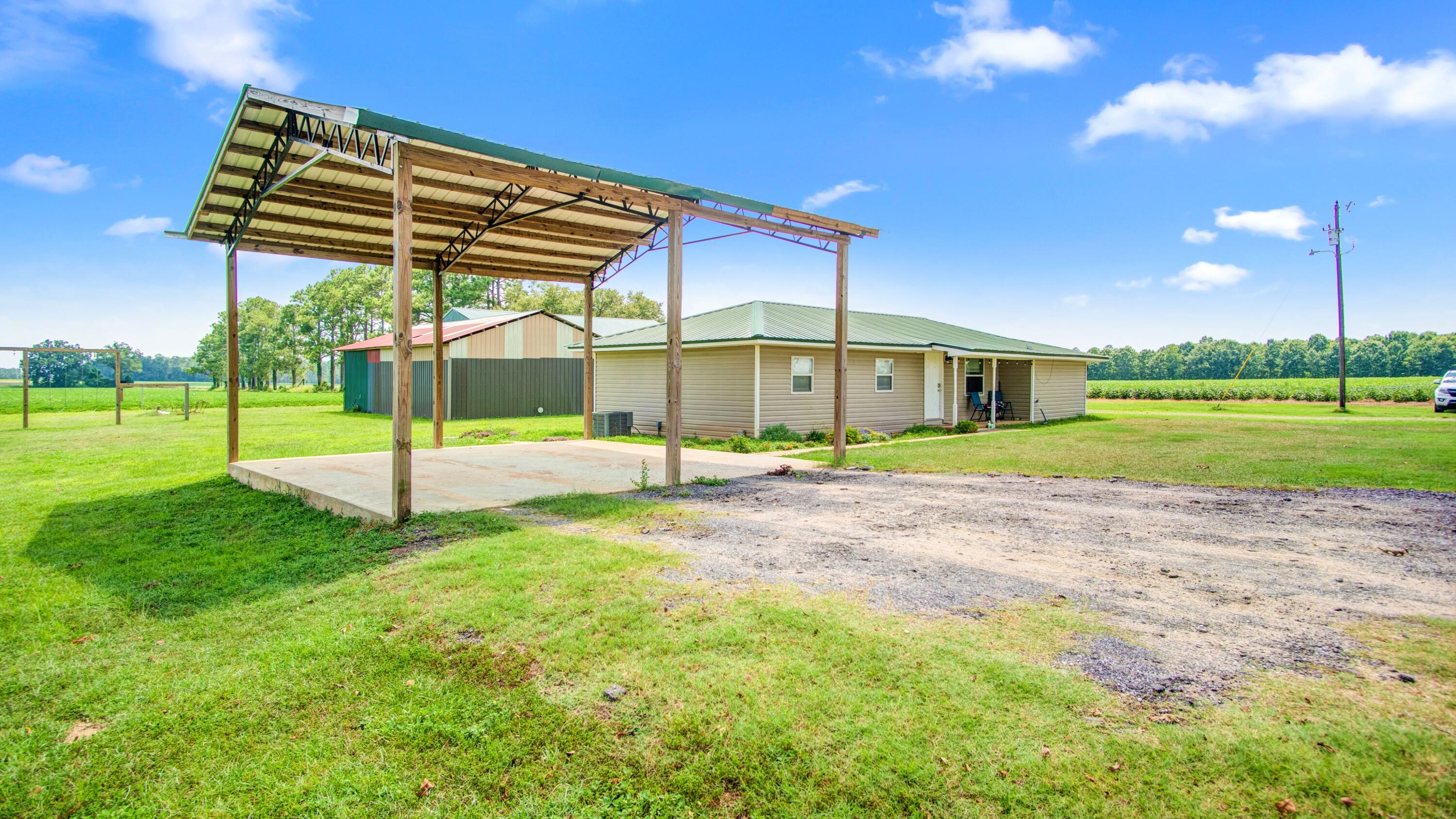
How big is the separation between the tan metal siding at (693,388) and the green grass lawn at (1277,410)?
19.5 m

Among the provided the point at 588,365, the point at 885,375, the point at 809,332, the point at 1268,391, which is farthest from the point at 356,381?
the point at 1268,391

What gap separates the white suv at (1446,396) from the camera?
24.5 meters

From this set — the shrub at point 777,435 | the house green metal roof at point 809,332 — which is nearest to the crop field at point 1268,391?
the house green metal roof at point 809,332

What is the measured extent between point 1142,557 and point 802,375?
444 inches

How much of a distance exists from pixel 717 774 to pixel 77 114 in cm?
2700

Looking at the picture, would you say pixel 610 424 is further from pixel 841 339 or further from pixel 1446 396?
pixel 1446 396

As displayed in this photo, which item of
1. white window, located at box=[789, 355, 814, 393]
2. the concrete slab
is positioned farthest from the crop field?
the concrete slab

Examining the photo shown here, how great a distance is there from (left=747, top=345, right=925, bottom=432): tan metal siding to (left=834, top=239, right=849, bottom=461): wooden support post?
12.8 ft

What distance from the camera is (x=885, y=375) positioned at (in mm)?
18141

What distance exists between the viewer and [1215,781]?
2.35 m

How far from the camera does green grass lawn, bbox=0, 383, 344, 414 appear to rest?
28344 mm

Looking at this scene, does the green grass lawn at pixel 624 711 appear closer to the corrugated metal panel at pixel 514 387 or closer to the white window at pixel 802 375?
the white window at pixel 802 375

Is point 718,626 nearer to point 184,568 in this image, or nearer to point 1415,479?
point 184,568

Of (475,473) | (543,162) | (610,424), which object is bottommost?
(475,473)
